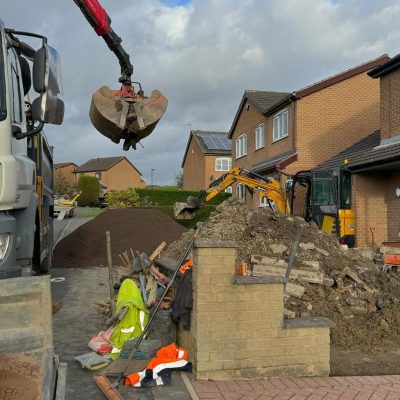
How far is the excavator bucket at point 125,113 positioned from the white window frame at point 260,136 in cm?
1862

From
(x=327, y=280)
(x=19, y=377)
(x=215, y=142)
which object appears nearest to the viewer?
(x=19, y=377)

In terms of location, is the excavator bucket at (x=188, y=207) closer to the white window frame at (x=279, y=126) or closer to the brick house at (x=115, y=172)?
the white window frame at (x=279, y=126)

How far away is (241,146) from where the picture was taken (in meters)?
30.0

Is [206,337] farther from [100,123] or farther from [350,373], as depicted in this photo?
[100,123]

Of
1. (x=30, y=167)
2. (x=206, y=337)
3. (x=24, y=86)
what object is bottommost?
(x=206, y=337)

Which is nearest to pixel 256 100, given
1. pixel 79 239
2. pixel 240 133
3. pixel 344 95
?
pixel 240 133

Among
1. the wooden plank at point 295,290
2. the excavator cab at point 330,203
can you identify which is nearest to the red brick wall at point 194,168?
the excavator cab at point 330,203

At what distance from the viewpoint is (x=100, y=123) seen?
730cm

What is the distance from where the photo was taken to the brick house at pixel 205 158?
146 feet

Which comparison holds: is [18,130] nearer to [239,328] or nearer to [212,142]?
[239,328]

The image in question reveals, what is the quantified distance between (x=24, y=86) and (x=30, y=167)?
921mm

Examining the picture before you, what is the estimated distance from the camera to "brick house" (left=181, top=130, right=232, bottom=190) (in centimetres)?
4462

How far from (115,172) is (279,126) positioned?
201 ft

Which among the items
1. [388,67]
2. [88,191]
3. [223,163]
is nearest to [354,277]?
[388,67]
